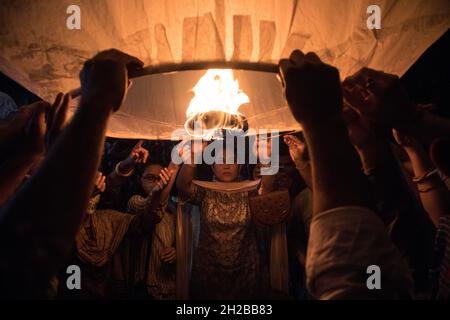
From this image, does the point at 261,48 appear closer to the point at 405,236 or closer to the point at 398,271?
the point at 398,271

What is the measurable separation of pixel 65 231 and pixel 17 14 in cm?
80

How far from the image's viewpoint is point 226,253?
387cm

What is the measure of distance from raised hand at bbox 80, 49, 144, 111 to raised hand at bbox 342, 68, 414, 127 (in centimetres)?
71

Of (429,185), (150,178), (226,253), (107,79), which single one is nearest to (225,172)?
(226,253)

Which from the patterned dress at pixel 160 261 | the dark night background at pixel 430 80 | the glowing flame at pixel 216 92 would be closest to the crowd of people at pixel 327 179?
the glowing flame at pixel 216 92

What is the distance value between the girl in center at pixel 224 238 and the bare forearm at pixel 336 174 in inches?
133

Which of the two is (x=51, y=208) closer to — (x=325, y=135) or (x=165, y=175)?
(x=325, y=135)

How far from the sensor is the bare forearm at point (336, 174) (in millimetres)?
666

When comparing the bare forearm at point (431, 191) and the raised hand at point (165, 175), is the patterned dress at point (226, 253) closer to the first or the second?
the raised hand at point (165, 175)

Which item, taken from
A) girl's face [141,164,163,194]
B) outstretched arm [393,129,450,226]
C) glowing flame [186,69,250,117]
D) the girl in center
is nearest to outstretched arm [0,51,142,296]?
glowing flame [186,69,250,117]

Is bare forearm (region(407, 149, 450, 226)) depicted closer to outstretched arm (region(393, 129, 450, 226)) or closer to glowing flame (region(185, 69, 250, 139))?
outstretched arm (region(393, 129, 450, 226))

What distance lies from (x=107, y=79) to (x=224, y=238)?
11.3 feet

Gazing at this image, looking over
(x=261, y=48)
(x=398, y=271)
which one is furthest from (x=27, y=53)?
(x=398, y=271)

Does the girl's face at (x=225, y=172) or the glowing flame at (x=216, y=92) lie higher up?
the girl's face at (x=225, y=172)
